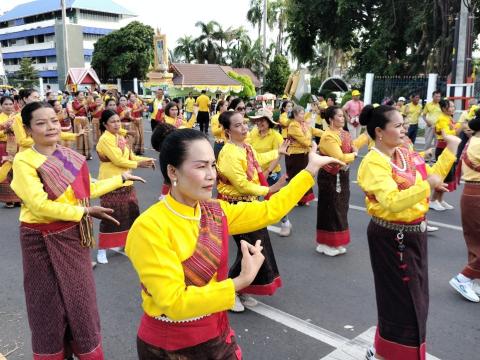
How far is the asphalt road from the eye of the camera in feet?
11.6

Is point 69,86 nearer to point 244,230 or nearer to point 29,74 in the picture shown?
point 29,74

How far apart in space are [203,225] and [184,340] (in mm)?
459

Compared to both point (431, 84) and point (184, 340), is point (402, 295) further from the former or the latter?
point (431, 84)

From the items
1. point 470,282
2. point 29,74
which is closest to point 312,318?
point 470,282

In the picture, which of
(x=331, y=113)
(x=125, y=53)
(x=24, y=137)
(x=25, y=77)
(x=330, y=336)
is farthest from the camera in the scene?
(x=25, y=77)

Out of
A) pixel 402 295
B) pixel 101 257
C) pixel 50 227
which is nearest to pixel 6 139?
pixel 101 257

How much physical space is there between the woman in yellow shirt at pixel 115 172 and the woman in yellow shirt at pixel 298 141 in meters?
2.52

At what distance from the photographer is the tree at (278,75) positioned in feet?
115

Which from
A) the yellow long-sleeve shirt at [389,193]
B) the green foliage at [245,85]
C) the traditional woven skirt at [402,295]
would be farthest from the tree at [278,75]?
the traditional woven skirt at [402,295]

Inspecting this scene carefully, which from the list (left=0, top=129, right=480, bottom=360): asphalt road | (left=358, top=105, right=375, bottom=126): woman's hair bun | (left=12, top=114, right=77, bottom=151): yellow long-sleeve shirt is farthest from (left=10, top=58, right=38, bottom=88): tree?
(left=358, top=105, right=375, bottom=126): woman's hair bun

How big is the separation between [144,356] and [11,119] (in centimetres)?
629

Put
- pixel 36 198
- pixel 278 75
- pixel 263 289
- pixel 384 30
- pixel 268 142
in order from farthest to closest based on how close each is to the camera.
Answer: pixel 278 75
pixel 384 30
pixel 268 142
pixel 263 289
pixel 36 198

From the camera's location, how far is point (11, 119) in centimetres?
726

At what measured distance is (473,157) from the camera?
4.15m
